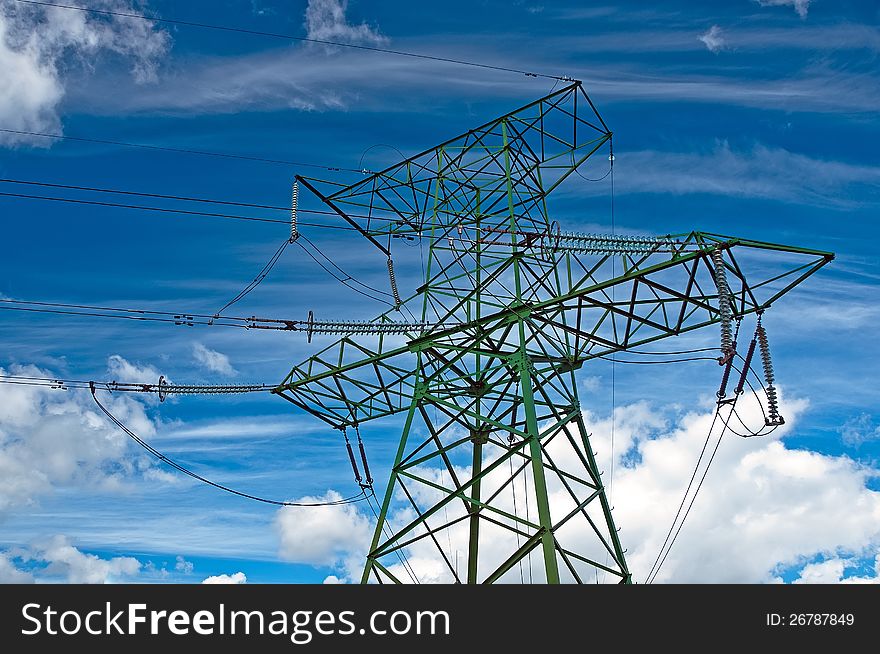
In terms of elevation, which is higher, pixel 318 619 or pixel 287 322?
pixel 287 322

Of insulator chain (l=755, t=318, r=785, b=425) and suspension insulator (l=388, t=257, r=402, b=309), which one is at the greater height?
suspension insulator (l=388, t=257, r=402, b=309)

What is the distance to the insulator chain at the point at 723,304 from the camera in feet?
66.0

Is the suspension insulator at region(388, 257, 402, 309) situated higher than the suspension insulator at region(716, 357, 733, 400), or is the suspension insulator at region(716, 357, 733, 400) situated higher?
the suspension insulator at region(388, 257, 402, 309)

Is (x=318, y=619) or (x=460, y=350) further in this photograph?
(x=460, y=350)

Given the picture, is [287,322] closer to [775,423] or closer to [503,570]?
[503,570]

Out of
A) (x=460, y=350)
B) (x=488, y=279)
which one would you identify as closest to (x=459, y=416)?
(x=460, y=350)

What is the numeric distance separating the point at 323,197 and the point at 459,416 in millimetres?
8961

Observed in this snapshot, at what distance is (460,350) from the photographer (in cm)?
2634

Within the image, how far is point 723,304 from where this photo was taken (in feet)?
66.3

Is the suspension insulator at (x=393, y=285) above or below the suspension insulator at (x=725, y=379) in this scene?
above

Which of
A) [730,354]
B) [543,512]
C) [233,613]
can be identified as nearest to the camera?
[233,613]

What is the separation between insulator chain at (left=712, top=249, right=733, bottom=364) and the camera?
20.1 meters

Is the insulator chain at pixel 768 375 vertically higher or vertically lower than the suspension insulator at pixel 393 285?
lower

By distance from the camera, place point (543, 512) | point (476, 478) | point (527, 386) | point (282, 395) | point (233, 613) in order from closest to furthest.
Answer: point (233, 613) → point (543, 512) → point (527, 386) → point (476, 478) → point (282, 395)
